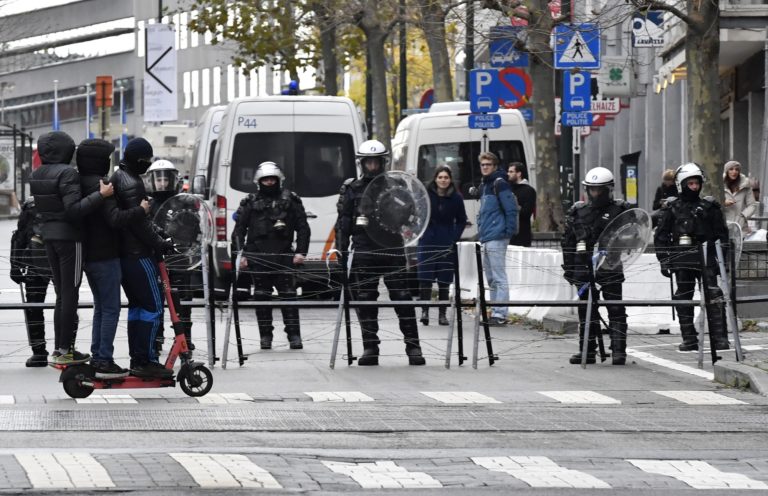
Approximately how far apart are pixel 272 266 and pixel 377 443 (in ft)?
22.1

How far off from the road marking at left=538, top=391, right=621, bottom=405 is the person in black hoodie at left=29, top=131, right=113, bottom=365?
304 centimetres

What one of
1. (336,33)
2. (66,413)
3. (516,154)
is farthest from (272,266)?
(336,33)

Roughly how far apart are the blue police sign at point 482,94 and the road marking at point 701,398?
12.9m

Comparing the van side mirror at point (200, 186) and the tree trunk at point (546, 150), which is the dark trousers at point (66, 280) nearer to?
the van side mirror at point (200, 186)

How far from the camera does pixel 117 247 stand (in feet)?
38.7

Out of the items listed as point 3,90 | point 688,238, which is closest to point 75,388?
point 688,238

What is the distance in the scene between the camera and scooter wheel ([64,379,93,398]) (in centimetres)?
1138

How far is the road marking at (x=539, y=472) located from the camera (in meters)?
8.03

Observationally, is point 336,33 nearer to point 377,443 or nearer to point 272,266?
point 272,266

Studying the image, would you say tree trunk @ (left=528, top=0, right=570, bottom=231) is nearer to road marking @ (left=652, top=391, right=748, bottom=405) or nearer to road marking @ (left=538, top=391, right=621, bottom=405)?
road marking @ (left=652, top=391, right=748, bottom=405)

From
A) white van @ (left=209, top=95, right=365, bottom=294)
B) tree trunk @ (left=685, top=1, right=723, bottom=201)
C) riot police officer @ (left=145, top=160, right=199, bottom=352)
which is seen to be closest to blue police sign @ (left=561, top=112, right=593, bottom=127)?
tree trunk @ (left=685, top=1, right=723, bottom=201)

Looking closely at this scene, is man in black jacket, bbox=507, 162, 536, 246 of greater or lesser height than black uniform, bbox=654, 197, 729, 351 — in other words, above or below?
above

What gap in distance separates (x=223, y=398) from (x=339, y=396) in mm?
755

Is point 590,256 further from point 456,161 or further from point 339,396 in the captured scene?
point 456,161
